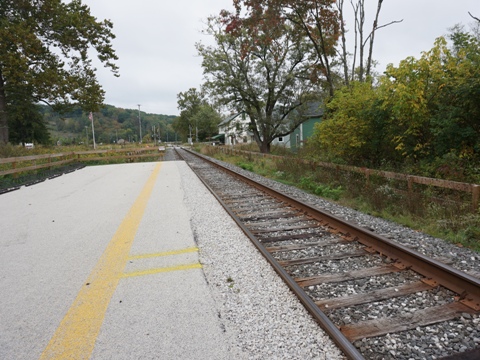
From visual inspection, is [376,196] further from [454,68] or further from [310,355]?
[310,355]

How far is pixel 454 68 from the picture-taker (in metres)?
7.37

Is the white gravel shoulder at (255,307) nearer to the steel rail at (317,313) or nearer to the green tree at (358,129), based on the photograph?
the steel rail at (317,313)

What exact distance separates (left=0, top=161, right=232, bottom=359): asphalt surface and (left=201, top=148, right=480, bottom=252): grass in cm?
393

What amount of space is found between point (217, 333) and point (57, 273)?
245cm

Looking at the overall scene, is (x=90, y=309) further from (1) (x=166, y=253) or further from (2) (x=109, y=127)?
(2) (x=109, y=127)

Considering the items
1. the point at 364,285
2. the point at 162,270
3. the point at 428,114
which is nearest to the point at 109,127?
the point at 428,114

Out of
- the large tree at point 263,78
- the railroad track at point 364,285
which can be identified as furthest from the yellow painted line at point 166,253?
the large tree at point 263,78

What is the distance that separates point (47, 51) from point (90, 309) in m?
27.0

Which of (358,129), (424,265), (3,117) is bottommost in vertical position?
(424,265)

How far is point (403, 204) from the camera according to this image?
6656 millimetres

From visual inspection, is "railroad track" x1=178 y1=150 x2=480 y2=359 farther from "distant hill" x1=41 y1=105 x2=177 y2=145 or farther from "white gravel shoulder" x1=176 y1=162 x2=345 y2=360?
"distant hill" x1=41 y1=105 x2=177 y2=145

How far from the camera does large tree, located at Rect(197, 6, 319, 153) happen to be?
23.8 meters

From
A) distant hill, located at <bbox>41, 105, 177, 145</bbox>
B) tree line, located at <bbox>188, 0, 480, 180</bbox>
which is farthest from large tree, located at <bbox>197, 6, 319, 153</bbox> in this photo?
distant hill, located at <bbox>41, 105, 177, 145</bbox>

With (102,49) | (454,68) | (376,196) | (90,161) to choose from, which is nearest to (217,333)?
(376,196)
